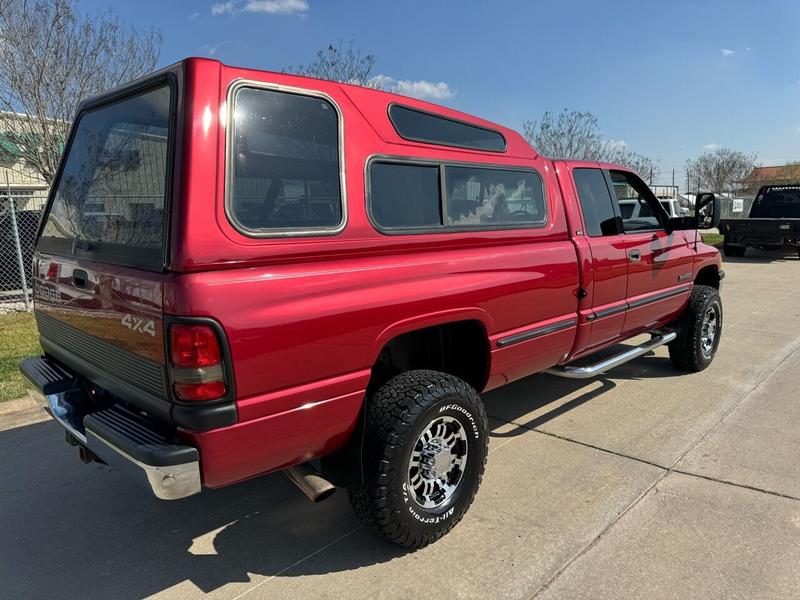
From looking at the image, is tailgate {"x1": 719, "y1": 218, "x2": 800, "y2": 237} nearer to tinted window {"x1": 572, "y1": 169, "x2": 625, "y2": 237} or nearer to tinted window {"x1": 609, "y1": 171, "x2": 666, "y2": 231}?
tinted window {"x1": 609, "y1": 171, "x2": 666, "y2": 231}

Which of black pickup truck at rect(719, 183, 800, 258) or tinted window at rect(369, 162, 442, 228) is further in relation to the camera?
black pickup truck at rect(719, 183, 800, 258)

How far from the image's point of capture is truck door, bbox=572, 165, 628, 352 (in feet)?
13.2

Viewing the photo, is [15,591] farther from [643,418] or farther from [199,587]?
[643,418]

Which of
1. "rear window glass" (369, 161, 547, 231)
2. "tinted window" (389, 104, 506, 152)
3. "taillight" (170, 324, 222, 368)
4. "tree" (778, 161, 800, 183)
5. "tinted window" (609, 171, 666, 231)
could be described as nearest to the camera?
"taillight" (170, 324, 222, 368)

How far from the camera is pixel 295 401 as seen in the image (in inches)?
92.2

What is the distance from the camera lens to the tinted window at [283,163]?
2291 mm

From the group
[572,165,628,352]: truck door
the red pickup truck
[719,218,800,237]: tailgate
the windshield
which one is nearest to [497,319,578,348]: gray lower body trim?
the red pickup truck

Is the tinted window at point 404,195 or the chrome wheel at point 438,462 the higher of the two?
the tinted window at point 404,195

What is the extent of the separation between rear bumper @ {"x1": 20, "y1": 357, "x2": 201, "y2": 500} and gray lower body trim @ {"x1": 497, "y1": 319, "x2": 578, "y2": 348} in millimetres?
1836

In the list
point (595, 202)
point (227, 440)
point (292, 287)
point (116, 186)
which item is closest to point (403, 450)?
point (227, 440)

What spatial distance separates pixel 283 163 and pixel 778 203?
1864 centimetres

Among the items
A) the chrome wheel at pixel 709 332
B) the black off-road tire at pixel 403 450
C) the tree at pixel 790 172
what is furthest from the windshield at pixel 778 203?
the tree at pixel 790 172

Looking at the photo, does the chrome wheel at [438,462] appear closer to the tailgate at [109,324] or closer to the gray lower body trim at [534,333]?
the gray lower body trim at [534,333]

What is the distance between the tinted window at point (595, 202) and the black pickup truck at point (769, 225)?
13.1 meters
